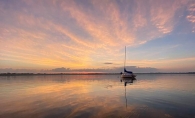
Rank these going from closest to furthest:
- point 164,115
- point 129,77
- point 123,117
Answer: point 123,117, point 164,115, point 129,77

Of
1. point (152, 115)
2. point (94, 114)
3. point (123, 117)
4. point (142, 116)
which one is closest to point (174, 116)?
point (152, 115)

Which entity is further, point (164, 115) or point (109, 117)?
point (164, 115)

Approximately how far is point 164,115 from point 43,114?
10013mm

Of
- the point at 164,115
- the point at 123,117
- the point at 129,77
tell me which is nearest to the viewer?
the point at 123,117

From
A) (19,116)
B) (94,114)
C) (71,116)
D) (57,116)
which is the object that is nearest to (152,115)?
(94,114)

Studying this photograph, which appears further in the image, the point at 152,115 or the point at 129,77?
the point at 129,77

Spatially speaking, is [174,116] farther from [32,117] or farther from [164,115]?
[32,117]

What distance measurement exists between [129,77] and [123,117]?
7019cm

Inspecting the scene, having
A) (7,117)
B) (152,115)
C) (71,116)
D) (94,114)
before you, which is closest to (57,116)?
(71,116)

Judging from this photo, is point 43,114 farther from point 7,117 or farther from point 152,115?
point 152,115

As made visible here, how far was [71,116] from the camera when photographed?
1252 centimetres

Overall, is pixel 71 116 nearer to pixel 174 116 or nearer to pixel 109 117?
pixel 109 117

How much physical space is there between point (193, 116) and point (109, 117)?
22.2ft

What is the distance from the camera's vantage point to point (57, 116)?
12641 millimetres
